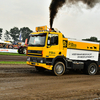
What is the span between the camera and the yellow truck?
Result: 30.0 feet

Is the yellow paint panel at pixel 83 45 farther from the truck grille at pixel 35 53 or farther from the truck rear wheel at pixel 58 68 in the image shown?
the truck grille at pixel 35 53

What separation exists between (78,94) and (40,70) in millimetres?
5604

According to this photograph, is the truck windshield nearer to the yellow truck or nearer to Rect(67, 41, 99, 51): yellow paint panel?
the yellow truck

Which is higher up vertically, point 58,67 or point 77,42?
point 77,42

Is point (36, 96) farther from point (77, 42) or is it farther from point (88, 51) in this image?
point (88, 51)

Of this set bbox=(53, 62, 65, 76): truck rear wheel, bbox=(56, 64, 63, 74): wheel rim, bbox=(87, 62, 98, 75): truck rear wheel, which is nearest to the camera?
bbox=(53, 62, 65, 76): truck rear wheel

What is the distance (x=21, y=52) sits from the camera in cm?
2711

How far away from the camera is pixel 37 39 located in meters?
9.47

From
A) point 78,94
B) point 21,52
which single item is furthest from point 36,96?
point 21,52

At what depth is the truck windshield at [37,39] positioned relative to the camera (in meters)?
9.18

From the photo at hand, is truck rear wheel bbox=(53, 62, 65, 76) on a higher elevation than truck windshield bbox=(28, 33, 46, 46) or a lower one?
lower

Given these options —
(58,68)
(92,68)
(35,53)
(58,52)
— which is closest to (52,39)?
(58,52)

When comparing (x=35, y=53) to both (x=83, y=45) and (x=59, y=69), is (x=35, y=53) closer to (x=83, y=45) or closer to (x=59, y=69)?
(x=59, y=69)

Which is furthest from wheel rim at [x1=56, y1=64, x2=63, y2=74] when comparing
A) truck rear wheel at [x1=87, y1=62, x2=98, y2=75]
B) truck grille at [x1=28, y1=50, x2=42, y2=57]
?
truck rear wheel at [x1=87, y1=62, x2=98, y2=75]
